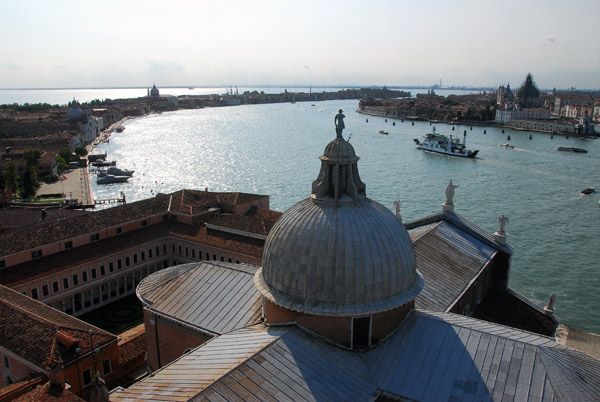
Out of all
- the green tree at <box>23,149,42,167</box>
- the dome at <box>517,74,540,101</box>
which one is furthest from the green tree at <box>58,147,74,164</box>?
the dome at <box>517,74,540,101</box>

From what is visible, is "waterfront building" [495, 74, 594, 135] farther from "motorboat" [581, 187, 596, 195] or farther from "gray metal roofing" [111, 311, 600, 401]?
"gray metal roofing" [111, 311, 600, 401]

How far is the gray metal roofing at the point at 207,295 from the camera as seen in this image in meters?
16.6

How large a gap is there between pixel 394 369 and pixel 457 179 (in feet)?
218

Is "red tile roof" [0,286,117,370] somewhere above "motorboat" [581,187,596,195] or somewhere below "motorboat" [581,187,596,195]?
above

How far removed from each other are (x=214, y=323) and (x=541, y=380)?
10.2 m

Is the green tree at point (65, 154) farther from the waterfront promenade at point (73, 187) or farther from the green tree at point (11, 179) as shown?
the green tree at point (11, 179)

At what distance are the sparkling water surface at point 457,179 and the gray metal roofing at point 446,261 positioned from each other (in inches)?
486

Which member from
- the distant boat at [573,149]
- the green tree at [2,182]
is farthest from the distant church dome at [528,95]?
the green tree at [2,182]

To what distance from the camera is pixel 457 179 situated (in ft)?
246

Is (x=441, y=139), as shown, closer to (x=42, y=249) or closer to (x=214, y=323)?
(x=42, y=249)

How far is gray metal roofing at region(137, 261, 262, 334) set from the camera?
1656cm

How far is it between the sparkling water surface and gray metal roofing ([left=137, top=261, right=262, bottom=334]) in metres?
23.5

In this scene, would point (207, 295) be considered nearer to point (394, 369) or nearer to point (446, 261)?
point (394, 369)

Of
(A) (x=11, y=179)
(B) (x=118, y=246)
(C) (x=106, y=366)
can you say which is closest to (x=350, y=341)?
(C) (x=106, y=366)
